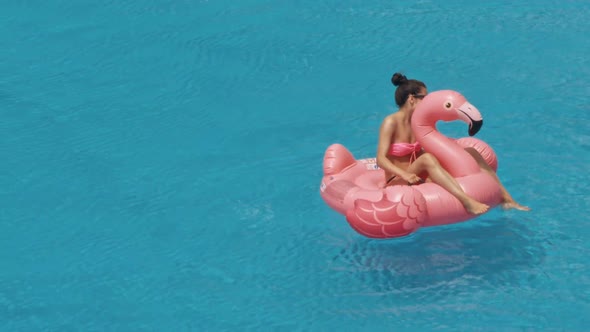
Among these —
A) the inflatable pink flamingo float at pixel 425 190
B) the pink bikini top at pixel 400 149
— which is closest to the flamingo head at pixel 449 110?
the inflatable pink flamingo float at pixel 425 190

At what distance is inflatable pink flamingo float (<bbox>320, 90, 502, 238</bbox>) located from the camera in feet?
21.5

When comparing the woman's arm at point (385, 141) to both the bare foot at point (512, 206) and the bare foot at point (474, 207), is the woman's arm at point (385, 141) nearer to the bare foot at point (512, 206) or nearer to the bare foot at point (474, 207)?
the bare foot at point (474, 207)

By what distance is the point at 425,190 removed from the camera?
671 centimetres

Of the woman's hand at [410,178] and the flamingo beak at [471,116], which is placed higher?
the flamingo beak at [471,116]

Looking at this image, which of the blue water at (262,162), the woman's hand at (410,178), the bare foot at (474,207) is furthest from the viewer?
the woman's hand at (410,178)

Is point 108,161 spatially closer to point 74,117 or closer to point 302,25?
point 74,117

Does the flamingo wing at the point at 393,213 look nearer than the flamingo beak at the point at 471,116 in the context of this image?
Yes

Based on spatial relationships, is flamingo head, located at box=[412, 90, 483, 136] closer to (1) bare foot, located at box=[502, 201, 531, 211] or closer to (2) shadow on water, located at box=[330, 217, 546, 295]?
(1) bare foot, located at box=[502, 201, 531, 211]

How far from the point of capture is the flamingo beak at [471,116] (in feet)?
21.9

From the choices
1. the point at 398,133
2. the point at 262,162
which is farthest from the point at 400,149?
the point at 262,162

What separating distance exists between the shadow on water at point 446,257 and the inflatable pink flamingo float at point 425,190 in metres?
0.40

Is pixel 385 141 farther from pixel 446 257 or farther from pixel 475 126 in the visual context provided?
pixel 446 257

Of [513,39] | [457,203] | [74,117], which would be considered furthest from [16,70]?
[457,203]

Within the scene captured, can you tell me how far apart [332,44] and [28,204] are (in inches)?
164
